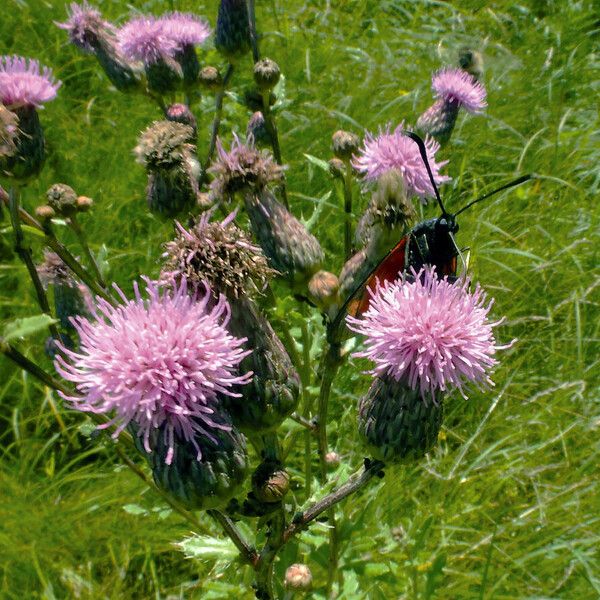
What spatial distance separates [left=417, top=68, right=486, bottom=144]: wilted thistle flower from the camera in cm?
346

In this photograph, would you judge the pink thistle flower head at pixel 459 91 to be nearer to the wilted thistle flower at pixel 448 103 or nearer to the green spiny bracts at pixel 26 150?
the wilted thistle flower at pixel 448 103

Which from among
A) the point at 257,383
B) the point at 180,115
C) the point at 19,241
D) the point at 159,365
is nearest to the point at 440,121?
the point at 180,115

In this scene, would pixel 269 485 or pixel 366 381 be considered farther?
pixel 366 381

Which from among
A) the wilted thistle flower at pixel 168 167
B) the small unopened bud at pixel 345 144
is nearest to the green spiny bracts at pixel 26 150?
the wilted thistle flower at pixel 168 167

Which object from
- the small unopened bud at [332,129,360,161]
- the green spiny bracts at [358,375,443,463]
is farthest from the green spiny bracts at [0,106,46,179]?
the green spiny bracts at [358,375,443,463]

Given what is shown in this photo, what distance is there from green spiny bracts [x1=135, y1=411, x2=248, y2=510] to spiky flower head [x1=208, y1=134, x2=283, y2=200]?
0.95m

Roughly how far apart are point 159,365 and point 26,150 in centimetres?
119

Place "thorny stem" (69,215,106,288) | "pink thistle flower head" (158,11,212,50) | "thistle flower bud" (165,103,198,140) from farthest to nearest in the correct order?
"pink thistle flower head" (158,11,212,50) < "thistle flower bud" (165,103,198,140) < "thorny stem" (69,215,106,288)

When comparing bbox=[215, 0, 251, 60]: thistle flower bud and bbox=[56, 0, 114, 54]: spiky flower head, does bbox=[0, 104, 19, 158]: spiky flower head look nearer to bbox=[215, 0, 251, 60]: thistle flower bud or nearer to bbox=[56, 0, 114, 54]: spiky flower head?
bbox=[215, 0, 251, 60]: thistle flower bud

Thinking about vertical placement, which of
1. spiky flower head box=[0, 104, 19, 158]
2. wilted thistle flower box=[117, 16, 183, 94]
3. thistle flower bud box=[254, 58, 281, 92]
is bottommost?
spiky flower head box=[0, 104, 19, 158]

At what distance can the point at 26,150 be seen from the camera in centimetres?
228

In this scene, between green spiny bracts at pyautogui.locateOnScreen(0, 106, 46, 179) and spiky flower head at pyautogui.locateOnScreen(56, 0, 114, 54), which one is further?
spiky flower head at pyautogui.locateOnScreen(56, 0, 114, 54)

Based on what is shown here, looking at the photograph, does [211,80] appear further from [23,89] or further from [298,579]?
[298,579]

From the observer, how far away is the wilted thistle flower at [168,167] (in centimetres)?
238
